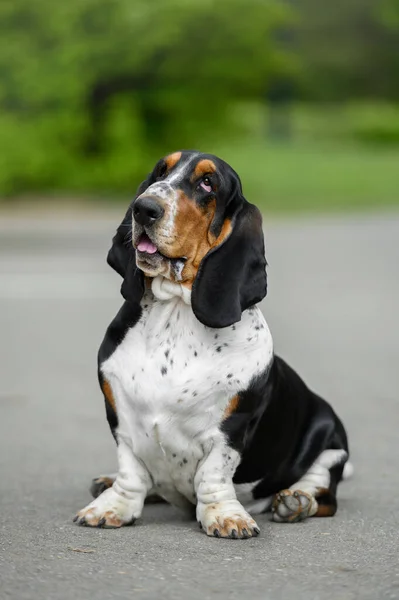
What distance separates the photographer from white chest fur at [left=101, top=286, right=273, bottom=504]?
4574 millimetres

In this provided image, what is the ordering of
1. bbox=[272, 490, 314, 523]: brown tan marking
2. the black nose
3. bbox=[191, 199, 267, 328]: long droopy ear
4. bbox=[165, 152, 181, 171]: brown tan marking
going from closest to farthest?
the black nose → bbox=[191, 199, 267, 328]: long droopy ear → bbox=[165, 152, 181, 171]: brown tan marking → bbox=[272, 490, 314, 523]: brown tan marking

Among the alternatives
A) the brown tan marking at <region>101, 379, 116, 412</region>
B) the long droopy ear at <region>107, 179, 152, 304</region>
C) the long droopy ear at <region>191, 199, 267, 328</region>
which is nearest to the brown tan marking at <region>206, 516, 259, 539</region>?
the brown tan marking at <region>101, 379, 116, 412</region>

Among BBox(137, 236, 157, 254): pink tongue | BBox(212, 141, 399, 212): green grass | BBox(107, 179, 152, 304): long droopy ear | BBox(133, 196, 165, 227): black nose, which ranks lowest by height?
BBox(212, 141, 399, 212): green grass

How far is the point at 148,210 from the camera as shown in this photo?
174 inches

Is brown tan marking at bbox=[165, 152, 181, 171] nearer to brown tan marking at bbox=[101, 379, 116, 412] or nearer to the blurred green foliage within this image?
brown tan marking at bbox=[101, 379, 116, 412]

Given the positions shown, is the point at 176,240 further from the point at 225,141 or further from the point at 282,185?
the point at 282,185

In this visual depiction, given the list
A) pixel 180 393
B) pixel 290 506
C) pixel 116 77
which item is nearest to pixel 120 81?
pixel 116 77

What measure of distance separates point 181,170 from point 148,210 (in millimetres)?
255

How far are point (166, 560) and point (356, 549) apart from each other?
716mm

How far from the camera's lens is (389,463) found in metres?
6.56

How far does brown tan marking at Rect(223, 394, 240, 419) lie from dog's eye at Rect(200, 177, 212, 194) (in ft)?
2.42

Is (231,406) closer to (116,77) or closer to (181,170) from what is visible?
(181,170)

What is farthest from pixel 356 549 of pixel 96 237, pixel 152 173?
pixel 96 237

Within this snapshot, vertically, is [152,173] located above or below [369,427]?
above
